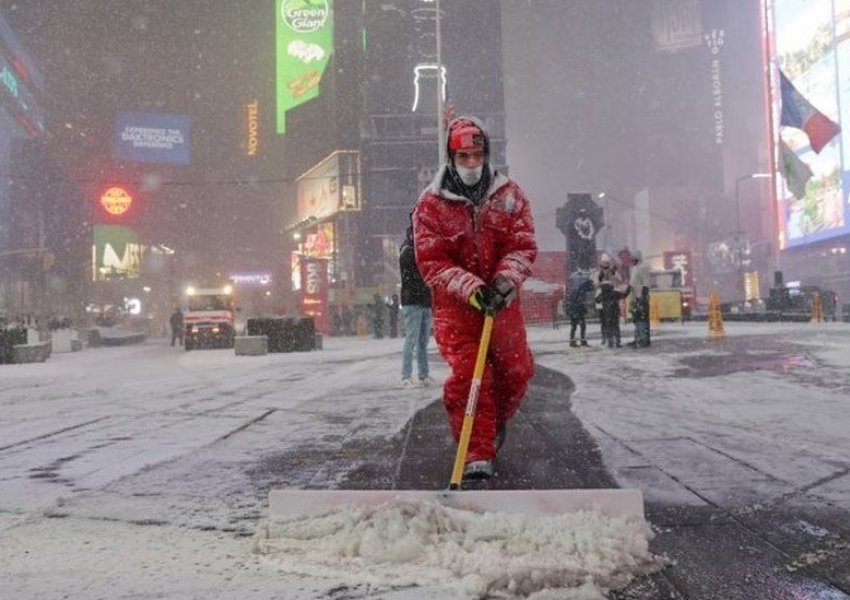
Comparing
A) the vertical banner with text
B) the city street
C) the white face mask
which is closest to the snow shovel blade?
the city street

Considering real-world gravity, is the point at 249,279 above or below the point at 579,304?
above

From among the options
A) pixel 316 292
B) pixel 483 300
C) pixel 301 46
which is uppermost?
pixel 301 46

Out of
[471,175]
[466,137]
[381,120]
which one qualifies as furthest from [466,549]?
[381,120]

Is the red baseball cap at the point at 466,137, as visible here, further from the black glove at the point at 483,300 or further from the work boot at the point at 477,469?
the work boot at the point at 477,469

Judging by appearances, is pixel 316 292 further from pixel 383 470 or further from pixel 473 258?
pixel 473 258

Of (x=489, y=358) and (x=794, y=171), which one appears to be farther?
(x=794, y=171)

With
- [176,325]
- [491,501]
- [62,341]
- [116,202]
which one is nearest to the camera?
[491,501]

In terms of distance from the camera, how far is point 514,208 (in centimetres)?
367

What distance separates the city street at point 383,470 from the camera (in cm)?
229

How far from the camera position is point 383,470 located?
382 cm

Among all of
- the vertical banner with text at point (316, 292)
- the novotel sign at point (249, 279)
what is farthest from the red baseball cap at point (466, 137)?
the novotel sign at point (249, 279)

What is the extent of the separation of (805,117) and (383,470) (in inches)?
1455

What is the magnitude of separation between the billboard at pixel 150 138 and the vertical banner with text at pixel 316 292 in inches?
1413

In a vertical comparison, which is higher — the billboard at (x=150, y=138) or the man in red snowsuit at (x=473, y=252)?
the billboard at (x=150, y=138)
